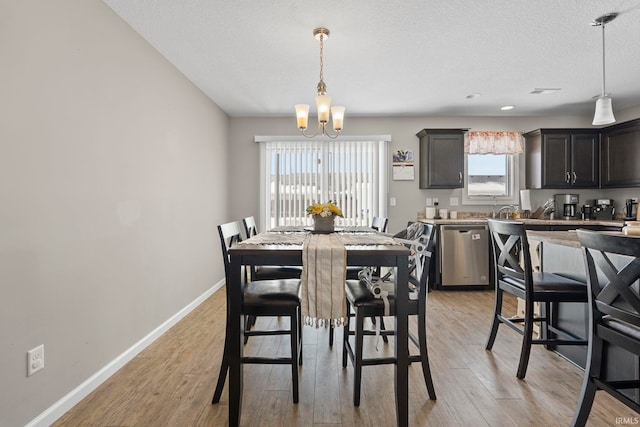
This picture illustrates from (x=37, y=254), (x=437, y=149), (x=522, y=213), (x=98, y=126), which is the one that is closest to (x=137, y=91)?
(x=98, y=126)

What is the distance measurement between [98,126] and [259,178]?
2.91 metres

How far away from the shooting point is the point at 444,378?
2102 millimetres

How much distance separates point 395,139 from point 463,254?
1.84 metres

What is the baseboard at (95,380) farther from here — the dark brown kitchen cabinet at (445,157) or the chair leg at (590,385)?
the dark brown kitchen cabinet at (445,157)

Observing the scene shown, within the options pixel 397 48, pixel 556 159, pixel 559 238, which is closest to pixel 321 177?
pixel 397 48

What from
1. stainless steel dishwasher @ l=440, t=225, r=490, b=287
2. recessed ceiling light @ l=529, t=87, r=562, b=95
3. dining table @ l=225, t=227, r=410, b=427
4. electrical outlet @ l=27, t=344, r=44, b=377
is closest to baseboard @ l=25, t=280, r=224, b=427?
electrical outlet @ l=27, t=344, r=44, b=377

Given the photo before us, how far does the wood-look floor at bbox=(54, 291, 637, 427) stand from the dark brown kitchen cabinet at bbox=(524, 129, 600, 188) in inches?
109

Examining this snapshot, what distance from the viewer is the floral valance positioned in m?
4.83

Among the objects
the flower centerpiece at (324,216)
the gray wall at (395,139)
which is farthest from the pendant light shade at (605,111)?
the gray wall at (395,139)

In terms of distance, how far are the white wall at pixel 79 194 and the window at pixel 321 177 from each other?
6.22 feet

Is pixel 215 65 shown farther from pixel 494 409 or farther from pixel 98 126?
pixel 494 409

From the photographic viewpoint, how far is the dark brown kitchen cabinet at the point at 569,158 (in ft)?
14.6

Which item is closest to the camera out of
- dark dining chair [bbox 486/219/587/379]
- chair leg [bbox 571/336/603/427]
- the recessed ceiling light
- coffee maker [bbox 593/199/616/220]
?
chair leg [bbox 571/336/603/427]

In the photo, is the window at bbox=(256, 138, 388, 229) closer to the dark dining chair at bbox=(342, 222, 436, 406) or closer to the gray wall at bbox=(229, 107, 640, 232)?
the gray wall at bbox=(229, 107, 640, 232)
